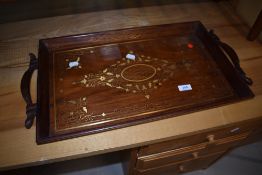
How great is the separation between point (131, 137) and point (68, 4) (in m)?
0.74

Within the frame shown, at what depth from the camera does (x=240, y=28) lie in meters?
0.93

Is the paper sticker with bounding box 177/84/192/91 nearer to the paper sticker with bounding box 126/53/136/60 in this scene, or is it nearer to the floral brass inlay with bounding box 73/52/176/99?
the floral brass inlay with bounding box 73/52/176/99

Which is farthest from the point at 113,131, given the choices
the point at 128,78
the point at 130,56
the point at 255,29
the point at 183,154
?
the point at 255,29

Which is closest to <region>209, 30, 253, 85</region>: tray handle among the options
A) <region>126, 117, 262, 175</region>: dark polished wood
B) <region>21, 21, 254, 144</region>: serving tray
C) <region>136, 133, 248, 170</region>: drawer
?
<region>21, 21, 254, 144</region>: serving tray

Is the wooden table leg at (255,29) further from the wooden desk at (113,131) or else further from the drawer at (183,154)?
the drawer at (183,154)

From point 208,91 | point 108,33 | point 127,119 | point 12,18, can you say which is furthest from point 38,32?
point 208,91

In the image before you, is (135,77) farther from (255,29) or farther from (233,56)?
(255,29)

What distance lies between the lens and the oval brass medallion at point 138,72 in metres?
0.72

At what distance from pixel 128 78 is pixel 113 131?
202 millimetres

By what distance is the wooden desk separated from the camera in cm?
55

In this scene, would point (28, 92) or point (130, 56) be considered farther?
point (130, 56)

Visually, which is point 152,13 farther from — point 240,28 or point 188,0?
point 240,28

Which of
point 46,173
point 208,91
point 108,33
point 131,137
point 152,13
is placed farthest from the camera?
point 46,173

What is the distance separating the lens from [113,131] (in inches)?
23.3
